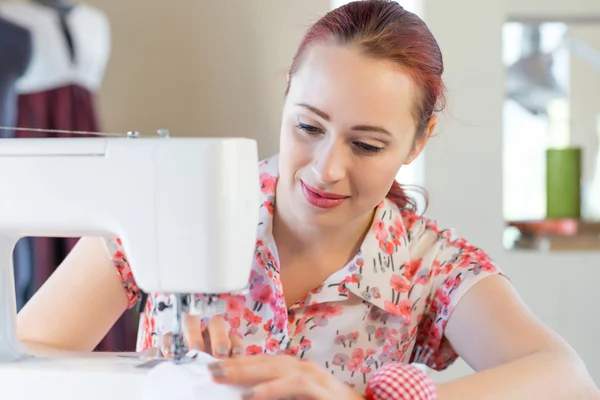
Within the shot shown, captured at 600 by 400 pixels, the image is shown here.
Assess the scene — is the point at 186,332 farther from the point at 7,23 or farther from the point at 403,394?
the point at 7,23

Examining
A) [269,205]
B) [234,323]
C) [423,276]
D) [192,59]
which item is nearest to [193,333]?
[234,323]

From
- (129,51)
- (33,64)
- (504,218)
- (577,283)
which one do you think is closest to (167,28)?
(129,51)

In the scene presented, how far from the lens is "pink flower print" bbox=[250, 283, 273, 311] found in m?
1.49

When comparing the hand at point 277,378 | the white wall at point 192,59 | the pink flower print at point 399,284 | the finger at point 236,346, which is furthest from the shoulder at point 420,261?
the white wall at point 192,59

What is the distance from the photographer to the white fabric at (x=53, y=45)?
2416mm

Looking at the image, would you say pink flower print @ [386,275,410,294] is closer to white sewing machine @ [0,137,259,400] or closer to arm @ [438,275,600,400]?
arm @ [438,275,600,400]

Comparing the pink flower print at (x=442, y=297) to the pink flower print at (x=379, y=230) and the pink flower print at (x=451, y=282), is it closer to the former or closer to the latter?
the pink flower print at (x=451, y=282)

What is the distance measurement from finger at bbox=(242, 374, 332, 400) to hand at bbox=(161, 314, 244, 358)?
184mm

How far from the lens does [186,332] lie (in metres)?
1.25

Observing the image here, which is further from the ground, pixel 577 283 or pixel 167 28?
pixel 167 28

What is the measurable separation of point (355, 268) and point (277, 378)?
1.64 feet

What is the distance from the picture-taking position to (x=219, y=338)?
1227mm

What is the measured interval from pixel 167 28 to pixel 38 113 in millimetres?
626

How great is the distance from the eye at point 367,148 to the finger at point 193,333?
13.9 inches
